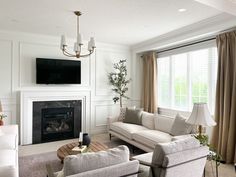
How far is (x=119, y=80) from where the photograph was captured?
6027 mm

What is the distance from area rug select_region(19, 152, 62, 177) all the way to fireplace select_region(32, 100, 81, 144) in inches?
41.7

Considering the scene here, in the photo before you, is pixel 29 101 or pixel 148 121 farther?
pixel 29 101

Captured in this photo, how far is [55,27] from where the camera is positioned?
4.36 m

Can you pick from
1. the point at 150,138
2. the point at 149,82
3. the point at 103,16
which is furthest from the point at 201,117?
the point at 149,82

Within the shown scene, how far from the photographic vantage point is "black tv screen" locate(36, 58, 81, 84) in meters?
4.95

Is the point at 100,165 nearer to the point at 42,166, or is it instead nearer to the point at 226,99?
the point at 42,166

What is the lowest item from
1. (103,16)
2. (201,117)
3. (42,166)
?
(42,166)

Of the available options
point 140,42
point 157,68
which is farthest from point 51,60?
point 157,68

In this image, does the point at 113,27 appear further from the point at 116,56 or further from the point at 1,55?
the point at 1,55

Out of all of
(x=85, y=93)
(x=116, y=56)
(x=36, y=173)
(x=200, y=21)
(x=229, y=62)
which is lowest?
(x=36, y=173)

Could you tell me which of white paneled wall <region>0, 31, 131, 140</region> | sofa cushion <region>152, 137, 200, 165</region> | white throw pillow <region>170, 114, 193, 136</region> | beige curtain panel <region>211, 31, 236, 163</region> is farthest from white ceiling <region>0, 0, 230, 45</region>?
sofa cushion <region>152, 137, 200, 165</region>

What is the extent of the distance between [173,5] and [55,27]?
2.67 meters

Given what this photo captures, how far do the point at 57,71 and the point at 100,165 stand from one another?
3.98m

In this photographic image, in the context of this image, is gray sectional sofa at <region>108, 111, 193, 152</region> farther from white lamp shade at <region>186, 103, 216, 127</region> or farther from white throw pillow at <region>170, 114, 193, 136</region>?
white lamp shade at <region>186, 103, 216, 127</region>
